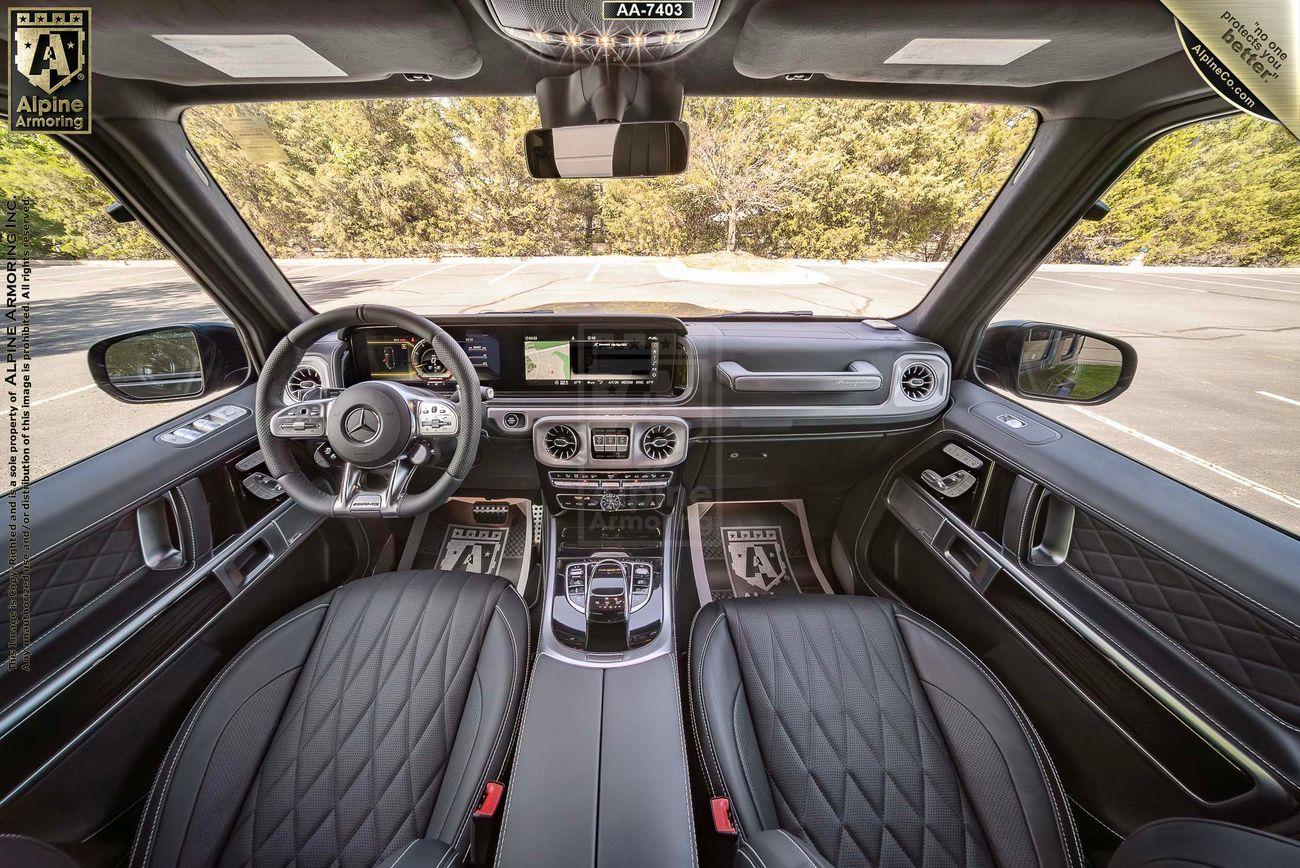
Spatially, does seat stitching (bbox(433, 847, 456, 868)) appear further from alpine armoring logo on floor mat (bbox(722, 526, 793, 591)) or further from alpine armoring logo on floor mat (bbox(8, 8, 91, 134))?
alpine armoring logo on floor mat (bbox(8, 8, 91, 134))

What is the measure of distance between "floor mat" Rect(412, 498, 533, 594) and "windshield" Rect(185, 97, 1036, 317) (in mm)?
1222

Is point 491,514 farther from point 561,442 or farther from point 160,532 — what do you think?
point 160,532

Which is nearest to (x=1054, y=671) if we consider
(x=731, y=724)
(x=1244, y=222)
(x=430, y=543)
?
(x=731, y=724)

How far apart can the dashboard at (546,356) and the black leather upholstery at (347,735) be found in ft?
3.18

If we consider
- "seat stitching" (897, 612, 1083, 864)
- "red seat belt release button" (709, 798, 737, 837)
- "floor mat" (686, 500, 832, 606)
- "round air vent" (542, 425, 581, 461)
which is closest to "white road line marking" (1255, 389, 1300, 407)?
"seat stitching" (897, 612, 1083, 864)

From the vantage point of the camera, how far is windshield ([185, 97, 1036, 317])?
2084 mm

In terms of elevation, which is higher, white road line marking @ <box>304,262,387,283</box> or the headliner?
the headliner

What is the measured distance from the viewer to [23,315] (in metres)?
1.57

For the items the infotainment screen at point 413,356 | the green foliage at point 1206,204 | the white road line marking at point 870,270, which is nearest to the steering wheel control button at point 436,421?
the infotainment screen at point 413,356

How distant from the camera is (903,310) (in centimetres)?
260

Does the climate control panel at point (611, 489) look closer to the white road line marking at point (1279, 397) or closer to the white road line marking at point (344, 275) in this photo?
the white road line marking at point (344, 275)

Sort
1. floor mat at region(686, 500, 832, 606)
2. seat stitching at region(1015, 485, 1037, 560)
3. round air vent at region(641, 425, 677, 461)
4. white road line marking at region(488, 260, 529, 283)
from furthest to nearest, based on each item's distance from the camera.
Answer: floor mat at region(686, 500, 832, 606), white road line marking at region(488, 260, 529, 283), round air vent at region(641, 425, 677, 461), seat stitching at region(1015, 485, 1037, 560)

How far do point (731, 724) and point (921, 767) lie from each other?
0.58 m

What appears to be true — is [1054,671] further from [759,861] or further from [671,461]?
[671,461]
